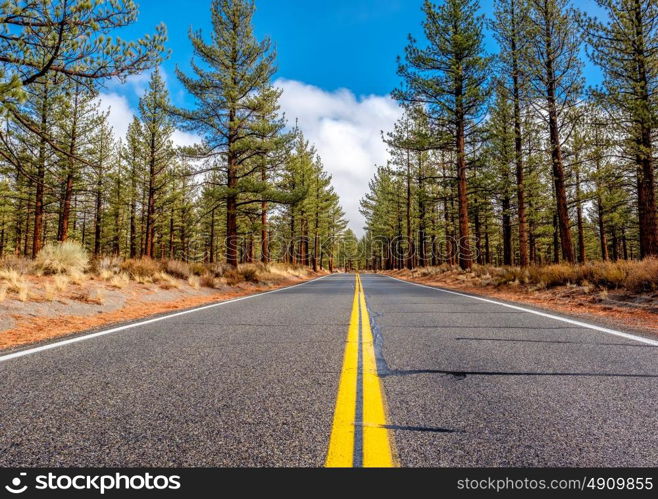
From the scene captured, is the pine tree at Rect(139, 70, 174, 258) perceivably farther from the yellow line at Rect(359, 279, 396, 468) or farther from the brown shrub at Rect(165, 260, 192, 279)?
the yellow line at Rect(359, 279, 396, 468)

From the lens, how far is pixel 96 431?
1897 mm

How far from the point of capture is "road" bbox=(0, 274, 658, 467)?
1667mm

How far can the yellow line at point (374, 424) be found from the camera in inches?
61.9

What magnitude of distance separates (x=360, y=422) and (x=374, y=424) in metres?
0.08

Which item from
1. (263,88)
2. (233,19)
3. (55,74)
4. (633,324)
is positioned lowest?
(633,324)

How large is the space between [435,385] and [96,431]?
7.37ft

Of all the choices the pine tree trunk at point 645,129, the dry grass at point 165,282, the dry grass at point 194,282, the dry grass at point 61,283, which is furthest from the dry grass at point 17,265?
the pine tree trunk at point 645,129

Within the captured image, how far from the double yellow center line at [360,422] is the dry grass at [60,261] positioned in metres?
10.4

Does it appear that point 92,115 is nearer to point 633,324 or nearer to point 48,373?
point 48,373

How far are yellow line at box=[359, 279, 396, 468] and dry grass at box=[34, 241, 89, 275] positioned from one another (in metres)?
10.6

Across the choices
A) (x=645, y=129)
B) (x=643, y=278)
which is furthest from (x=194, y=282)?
(x=645, y=129)

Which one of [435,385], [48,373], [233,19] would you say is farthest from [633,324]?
[233,19]

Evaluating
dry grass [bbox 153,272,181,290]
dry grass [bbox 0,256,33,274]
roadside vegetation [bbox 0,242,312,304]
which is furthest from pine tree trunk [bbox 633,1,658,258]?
dry grass [bbox 0,256,33,274]
